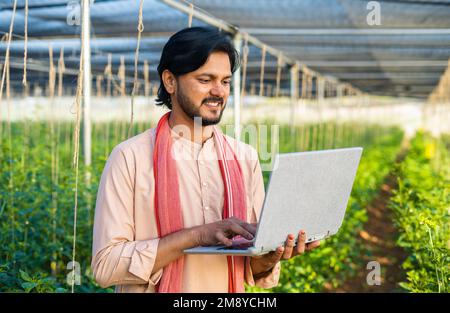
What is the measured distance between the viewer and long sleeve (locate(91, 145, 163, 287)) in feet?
Answer: 5.36

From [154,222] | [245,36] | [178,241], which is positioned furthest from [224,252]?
[245,36]

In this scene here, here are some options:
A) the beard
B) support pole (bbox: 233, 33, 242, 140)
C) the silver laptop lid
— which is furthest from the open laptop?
support pole (bbox: 233, 33, 242, 140)

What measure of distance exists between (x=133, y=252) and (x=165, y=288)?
0.43 ft

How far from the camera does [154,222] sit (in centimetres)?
172

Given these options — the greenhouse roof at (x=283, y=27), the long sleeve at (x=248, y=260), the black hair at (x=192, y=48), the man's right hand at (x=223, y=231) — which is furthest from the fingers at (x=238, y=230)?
the greenhouse roof at (x=283, y=27)

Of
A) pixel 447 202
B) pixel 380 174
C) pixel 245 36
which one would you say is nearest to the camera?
pixel 447 202

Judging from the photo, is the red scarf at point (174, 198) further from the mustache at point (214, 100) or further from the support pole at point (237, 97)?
the support pole at point (237, 97)

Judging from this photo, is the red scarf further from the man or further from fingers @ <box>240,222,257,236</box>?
fingers @ <box>240,222,257,236</box>

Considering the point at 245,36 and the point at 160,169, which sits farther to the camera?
the point at 245,36

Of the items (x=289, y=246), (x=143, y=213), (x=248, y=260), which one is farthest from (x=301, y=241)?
(x=143, y=213)

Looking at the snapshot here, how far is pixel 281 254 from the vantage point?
1617mm

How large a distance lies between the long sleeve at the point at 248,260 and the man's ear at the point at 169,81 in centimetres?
31

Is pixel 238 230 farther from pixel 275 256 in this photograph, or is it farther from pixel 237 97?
pixel 237 97
